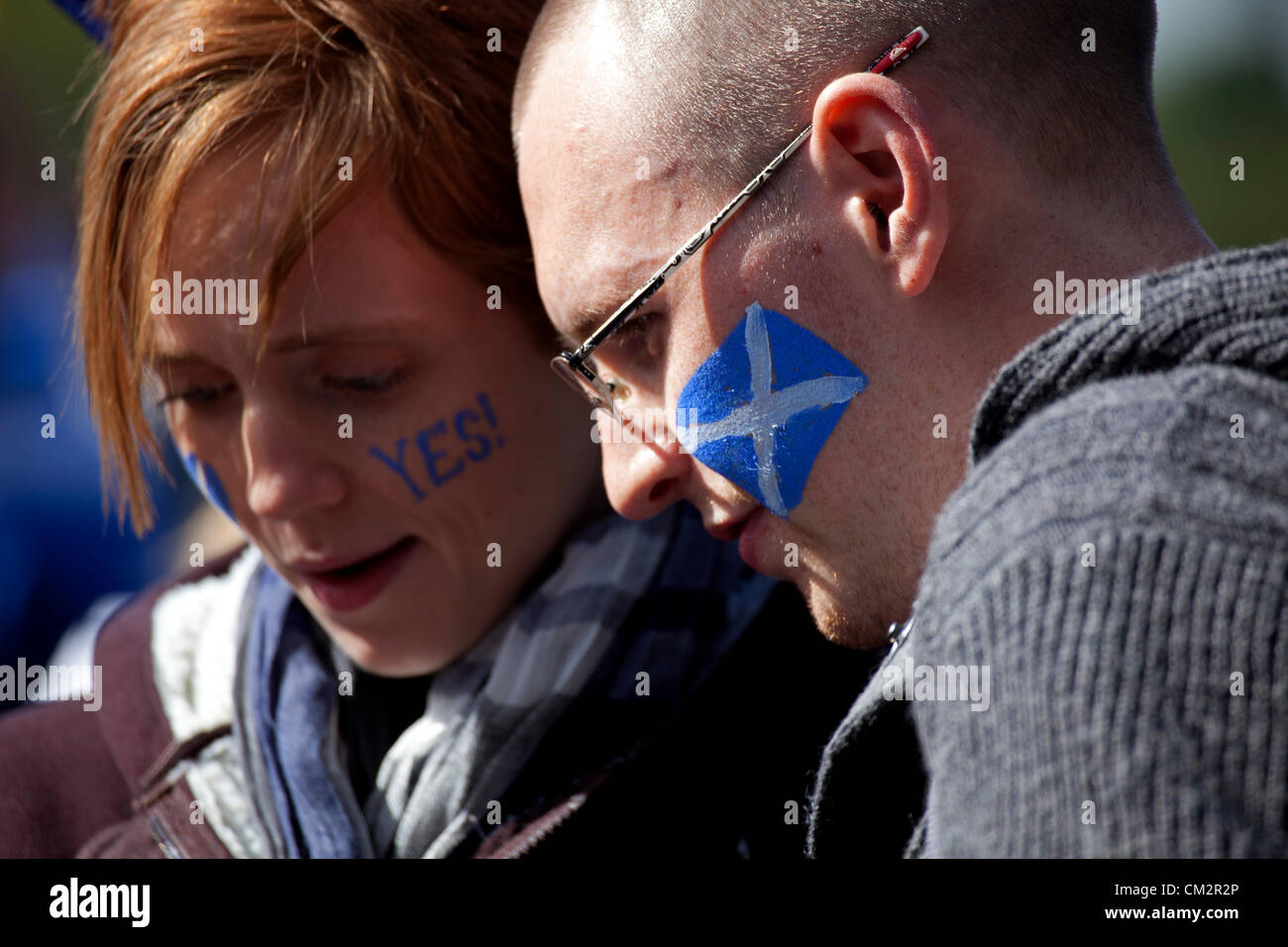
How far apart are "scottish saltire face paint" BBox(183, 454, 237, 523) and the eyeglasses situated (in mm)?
755

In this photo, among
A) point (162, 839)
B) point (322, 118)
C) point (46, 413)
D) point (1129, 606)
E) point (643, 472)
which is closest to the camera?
point (1129, 606)

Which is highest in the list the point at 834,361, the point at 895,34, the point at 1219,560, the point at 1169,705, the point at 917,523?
the point at 895,34

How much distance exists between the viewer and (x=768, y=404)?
5.49 ft

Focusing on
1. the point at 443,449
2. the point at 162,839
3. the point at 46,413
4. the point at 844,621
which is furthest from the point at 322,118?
the point at 46,413

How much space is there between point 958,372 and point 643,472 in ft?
1.64

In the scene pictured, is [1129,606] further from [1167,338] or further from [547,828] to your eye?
[547,828]

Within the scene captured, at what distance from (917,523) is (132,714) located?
1.77 meters

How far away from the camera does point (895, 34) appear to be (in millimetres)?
1590

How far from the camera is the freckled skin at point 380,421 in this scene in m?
2.01

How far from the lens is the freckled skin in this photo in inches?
79.1

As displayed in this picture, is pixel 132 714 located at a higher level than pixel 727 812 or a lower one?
higher

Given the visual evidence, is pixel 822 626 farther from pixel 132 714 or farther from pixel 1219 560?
pixel 132 714

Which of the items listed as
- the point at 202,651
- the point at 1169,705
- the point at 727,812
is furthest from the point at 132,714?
the point at 1169,705
